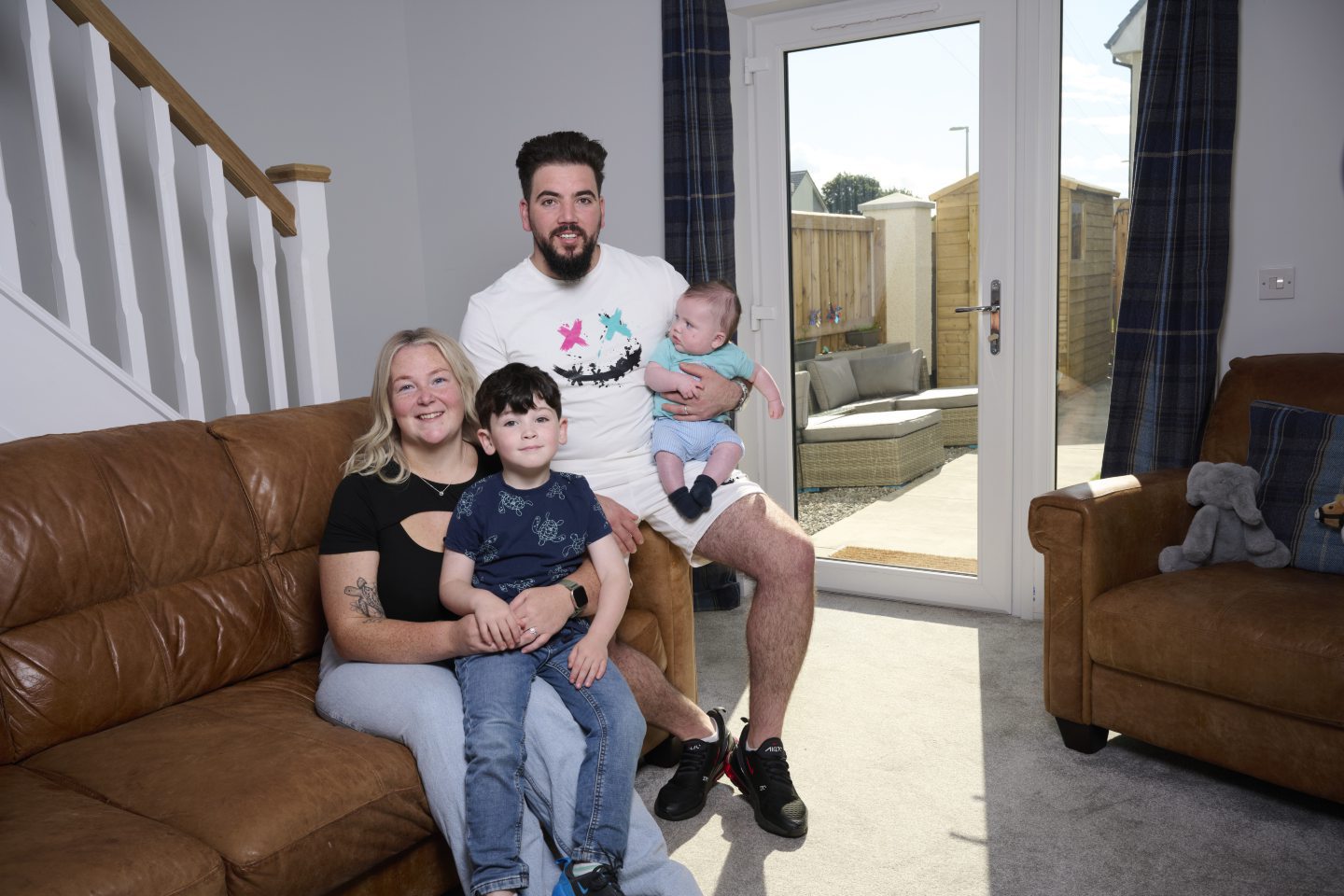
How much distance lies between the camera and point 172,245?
2.67 m

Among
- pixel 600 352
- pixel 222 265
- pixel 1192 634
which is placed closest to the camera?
pixel 1192 634

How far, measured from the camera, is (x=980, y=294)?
11.4ft

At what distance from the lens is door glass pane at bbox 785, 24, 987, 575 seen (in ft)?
11.5

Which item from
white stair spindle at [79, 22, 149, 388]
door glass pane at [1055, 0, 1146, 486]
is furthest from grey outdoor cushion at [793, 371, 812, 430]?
white stair spindle at [79, 22, 149, 388]

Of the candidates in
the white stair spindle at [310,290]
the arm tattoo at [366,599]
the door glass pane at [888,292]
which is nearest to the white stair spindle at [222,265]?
the white stair spindle at [310,290]

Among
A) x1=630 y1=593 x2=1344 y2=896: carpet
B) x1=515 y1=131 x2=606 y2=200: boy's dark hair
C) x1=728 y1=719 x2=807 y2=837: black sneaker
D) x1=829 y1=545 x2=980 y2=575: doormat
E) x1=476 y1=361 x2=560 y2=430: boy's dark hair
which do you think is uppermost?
x1=515 y1=131 x2=606 y2=200: boy's dark hair

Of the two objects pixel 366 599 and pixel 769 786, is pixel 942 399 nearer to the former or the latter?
pixel 769 786

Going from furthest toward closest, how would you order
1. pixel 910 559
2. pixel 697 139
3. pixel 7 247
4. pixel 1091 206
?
pixel 910 559 → pixel 697 139 → pixel 1091 206 → pixel 7 247

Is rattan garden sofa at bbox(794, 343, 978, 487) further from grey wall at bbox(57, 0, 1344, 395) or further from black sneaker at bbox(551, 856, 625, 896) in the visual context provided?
black sneaker at bbox(551, 856, 625, 896)

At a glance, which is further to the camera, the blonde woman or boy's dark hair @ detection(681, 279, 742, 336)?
boy's dark hair @ detection(681, 279, 742, 336)

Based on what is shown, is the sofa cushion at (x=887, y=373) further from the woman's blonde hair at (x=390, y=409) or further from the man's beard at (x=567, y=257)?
the woman's blonde hair at (x=390, y=409)

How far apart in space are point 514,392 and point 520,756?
659 mm

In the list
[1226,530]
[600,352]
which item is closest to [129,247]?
[600,352]

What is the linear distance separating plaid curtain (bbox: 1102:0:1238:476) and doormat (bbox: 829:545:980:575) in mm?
777
